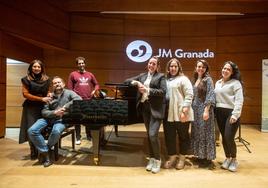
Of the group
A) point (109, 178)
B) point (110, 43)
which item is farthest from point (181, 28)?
point (109, 178)

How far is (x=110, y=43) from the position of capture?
9.34 metres

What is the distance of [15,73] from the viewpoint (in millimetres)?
8453

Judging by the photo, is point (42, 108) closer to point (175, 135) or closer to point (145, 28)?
point (175, 135)

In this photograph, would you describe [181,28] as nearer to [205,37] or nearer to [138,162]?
[205,37]

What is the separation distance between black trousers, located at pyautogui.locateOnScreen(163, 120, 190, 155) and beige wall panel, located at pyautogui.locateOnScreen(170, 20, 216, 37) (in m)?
5.72

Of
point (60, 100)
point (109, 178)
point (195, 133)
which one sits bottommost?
point (109, 178)

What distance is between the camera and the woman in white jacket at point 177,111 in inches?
163

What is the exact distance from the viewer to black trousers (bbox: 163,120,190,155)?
13.9 ft

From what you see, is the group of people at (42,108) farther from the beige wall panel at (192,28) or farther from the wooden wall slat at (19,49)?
the beige wall panel at (192,28)

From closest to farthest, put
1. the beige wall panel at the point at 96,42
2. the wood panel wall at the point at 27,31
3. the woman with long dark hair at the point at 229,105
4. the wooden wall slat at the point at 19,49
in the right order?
the woman with long dark hair at the point at 229,105
the wood panel wall at the point at 27,31
the wooden wall slat at the point at 19,49
the beige wall panel at the point at 96,42

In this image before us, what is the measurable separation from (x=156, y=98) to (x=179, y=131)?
0.58 meters

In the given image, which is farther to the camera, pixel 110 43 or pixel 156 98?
pixel 110 43

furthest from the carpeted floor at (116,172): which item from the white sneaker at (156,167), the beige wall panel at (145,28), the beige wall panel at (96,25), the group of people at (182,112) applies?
the beige wall panel at (145,28)

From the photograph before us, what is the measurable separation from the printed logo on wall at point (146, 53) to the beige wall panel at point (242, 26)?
0.79 metres
